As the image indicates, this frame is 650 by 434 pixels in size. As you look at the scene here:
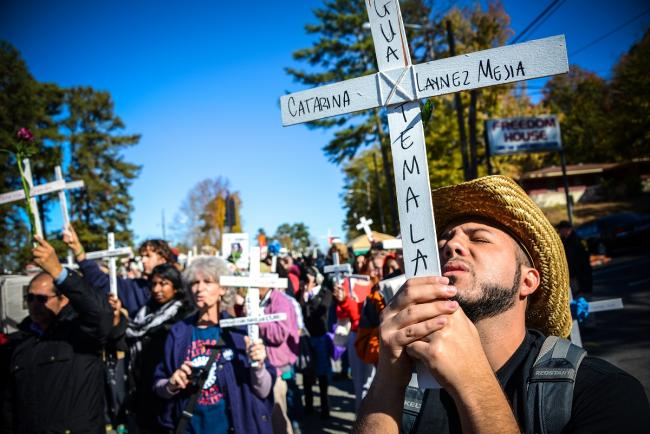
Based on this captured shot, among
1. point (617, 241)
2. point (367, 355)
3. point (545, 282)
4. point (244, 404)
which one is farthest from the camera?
point (617, 241)

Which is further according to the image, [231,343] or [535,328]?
[231,343]

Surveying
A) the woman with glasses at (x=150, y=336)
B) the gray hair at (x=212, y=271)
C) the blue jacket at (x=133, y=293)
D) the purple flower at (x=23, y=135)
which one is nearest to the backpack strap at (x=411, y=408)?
the gray hair at (x=212, y=271)

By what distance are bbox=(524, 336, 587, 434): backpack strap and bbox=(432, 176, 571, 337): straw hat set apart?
1.42 ft

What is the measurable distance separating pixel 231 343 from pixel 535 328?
87.5 inches

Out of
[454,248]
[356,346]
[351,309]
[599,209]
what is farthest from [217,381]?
[599,209]

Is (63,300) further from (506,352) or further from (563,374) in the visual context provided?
(563,374)

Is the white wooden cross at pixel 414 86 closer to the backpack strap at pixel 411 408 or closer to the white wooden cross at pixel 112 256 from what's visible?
the backpack strap at pixel 411 408

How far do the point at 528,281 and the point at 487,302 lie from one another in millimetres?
354

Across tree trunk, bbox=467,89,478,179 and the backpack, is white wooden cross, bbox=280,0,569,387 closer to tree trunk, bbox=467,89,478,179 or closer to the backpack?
the backpack

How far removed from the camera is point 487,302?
1.66 m

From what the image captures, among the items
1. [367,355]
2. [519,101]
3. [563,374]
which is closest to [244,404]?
[367,355]

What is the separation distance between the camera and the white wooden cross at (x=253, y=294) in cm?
319

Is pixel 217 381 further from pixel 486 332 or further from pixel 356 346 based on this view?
pixel 486 332

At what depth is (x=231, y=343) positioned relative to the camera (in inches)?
130
